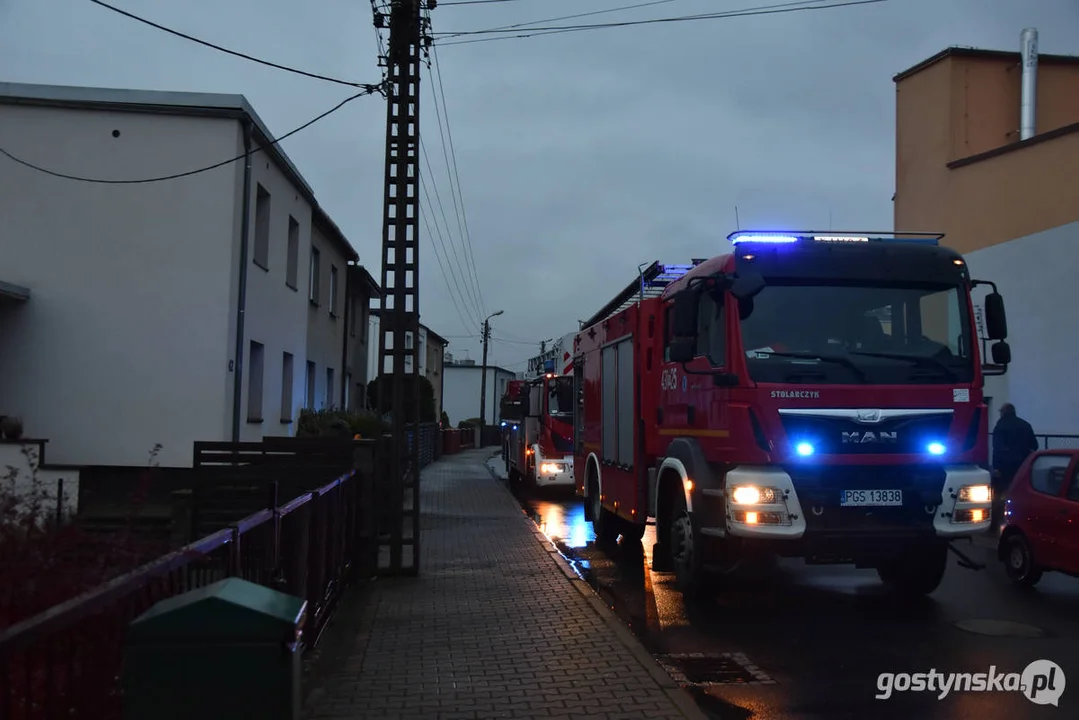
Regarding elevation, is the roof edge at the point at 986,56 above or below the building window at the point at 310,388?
above

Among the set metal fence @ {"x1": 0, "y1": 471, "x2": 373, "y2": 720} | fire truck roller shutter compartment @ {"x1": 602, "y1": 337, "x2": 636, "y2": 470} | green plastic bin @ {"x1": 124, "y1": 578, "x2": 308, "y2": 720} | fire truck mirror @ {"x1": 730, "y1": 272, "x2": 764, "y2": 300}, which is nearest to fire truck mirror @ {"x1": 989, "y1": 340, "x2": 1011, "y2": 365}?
fire truck mirror @ {"x1": 730, "y1": 272, "x2": 764, "y2": 300}

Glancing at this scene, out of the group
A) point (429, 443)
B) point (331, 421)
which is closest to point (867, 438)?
point (331, 421)

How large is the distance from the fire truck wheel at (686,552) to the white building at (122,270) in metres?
8.32

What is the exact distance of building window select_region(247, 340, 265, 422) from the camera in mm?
16547

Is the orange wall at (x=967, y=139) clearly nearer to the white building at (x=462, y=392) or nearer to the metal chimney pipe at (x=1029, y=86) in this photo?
the metal chimney pipe at (x=1029, y=86)

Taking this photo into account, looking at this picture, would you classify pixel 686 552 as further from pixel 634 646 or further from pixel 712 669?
pixel 712 669

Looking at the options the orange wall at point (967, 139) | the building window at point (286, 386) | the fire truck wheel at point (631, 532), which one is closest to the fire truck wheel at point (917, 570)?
the fire truck wheel at point (631, 532)

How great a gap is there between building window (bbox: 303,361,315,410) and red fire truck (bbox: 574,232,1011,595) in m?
14.6

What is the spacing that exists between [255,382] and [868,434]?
39.6 feet

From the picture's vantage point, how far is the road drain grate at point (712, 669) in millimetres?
5930

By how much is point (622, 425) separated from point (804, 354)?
3531 millimetres

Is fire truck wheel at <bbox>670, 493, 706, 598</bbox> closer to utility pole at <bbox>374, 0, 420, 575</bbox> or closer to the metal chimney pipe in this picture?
utility pole at <bbox>374, 0, 420, 575</bbox>

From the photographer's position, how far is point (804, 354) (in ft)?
24.8

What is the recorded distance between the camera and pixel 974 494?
755 cm
